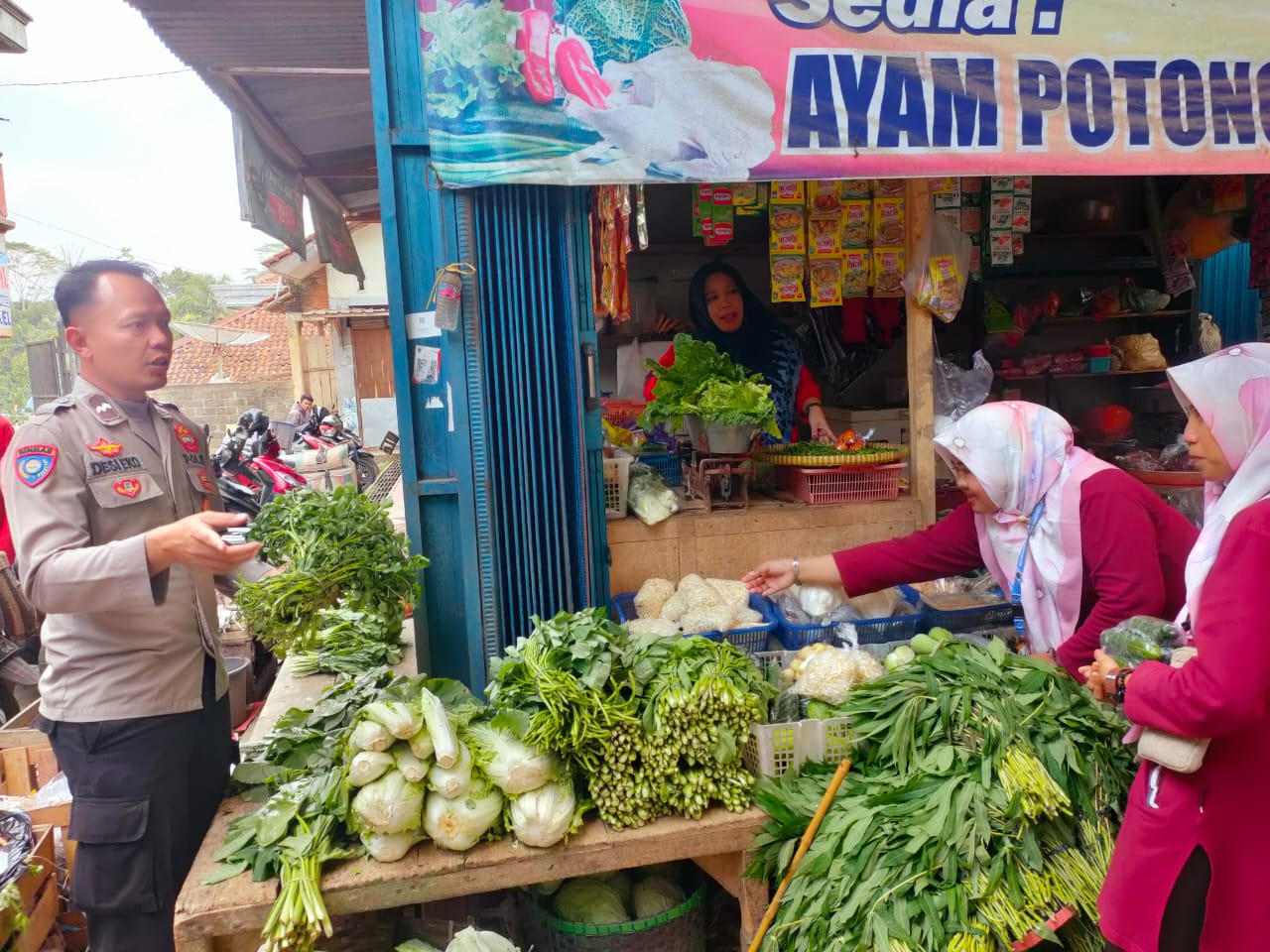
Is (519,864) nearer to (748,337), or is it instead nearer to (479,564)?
(479,564)

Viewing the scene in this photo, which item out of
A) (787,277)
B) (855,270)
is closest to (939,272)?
(855,270)

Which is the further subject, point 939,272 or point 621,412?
point 621,412

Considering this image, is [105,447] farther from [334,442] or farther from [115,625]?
[334,442]

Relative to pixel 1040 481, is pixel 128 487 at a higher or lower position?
higher

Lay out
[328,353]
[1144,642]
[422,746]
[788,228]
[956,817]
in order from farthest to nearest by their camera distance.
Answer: [328,353]
[788,228]
[422,746]
[956,817]
[1144,642]

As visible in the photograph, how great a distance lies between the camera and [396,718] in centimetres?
209

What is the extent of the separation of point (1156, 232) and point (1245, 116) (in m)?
3.92

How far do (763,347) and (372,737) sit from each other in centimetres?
356

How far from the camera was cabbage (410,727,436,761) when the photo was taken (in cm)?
212

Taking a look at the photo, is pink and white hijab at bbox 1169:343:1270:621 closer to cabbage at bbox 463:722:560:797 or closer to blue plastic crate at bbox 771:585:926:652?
blue plastic crate at bbox 771:585:926:652

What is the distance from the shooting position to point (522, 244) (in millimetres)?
3156

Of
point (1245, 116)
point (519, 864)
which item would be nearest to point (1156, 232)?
point (1245, 116)

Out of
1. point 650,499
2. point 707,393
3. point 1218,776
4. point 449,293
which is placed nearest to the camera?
point 1218,776

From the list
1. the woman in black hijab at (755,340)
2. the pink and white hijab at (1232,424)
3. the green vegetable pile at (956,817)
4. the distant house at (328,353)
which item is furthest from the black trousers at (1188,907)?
the distant house at (328,353)
